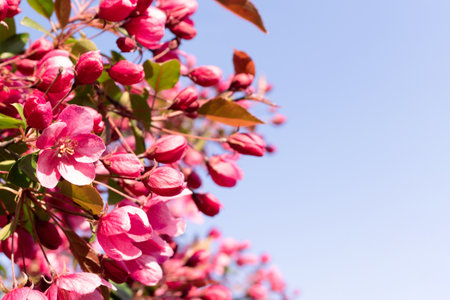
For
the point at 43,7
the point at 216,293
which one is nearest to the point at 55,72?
the point at 43,7

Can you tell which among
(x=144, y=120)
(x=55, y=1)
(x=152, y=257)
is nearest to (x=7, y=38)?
(x=55, y=1)

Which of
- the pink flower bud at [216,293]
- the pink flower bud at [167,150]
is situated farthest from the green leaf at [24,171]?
the pink flower bud at [216,293]

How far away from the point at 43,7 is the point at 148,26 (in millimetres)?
386

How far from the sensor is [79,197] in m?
1.06

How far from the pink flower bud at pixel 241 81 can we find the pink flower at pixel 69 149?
635 mm

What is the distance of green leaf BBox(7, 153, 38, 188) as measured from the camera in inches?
38.7

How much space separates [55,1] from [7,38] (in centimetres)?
18

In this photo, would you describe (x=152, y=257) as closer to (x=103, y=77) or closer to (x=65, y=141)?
(x=65, y=141)

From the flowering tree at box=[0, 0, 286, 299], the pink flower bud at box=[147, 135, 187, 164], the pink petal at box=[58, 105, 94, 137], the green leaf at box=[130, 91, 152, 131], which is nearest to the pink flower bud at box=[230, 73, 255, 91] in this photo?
the flowering tree at box=[0, 0, 286, 299]

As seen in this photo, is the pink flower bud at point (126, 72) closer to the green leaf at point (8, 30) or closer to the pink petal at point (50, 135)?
the pink petal at point (50, 135)

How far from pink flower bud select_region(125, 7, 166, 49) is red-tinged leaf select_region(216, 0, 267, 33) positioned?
0.31 metres

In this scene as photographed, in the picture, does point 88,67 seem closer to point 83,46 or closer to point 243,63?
point 83,46

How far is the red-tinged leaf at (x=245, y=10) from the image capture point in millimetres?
1581

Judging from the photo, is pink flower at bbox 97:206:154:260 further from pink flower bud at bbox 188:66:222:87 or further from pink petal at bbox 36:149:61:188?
pink flower bud at bbox 188:66:222:87
